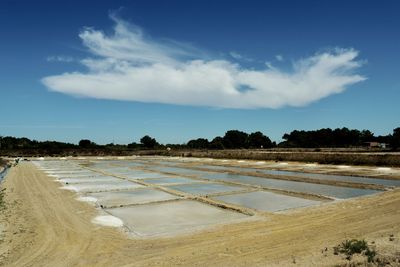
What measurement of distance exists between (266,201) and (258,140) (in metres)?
106

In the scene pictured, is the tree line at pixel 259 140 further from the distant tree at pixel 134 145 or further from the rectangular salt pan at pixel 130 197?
the rectangular salt pan at pixel 130 197

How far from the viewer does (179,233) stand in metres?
11.4

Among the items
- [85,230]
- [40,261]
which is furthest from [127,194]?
[40,261]

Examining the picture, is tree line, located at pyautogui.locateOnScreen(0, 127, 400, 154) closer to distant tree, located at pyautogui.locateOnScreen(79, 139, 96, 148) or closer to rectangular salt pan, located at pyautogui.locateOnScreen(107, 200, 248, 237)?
distant tree, located at pyautogui.locateOnScreen(79, 139, 96, 148)

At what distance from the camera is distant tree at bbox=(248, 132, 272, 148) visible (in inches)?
4742

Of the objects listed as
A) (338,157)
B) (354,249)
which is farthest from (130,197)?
(338,157)

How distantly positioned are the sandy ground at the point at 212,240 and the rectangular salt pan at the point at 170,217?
0.85 metres

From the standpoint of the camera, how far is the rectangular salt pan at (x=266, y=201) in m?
16.0

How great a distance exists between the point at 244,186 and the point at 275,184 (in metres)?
2.30

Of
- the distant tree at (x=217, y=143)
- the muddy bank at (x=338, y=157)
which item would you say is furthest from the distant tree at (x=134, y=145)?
the muddy bank at (x=338, y=157)

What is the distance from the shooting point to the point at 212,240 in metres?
10.4

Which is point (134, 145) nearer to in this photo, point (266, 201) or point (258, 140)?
point (258, 140)

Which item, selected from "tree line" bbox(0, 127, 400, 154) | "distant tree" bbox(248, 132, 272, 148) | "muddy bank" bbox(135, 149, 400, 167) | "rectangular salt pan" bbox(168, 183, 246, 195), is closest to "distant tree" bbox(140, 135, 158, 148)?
"tree line" bbox(0, 127, 400, 154)

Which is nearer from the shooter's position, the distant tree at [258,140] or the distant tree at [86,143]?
the distant tree at [86,143]
